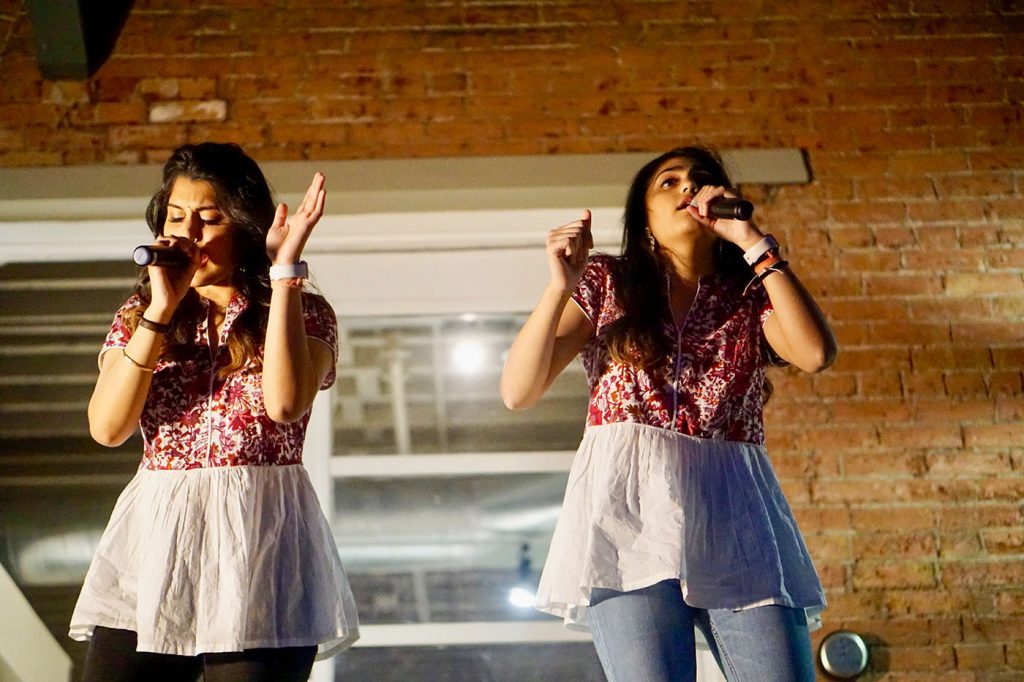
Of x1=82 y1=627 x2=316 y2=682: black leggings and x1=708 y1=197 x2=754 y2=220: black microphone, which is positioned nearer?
x1=82 y1=627 x2=316 y2=682: black leggings

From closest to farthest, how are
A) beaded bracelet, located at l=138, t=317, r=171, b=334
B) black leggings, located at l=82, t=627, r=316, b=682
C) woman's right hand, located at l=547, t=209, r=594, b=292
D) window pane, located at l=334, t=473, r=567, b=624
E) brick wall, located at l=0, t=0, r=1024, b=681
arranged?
black leggings, located at l=82, t=627, r=316, b=682 < beaded bracelet, located at l=138, t=317, r=171, b=334 < woman's right hand, located at l=547, t=209, r=594, b=292 < brick wall, located at l=0, t=0, r=1024, b=681 < window pane, located at l=334, t=473, r=567, b=624

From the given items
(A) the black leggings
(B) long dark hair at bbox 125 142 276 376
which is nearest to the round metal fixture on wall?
(A) the black leggings

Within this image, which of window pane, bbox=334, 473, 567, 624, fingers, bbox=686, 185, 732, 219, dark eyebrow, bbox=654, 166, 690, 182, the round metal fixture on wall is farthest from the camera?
window pane, bbox=334, 473, 567, 624

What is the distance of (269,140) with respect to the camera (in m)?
3.27

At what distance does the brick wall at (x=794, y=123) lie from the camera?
3.01 meters

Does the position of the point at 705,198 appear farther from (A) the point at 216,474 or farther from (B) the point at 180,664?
(B) the point at 180,664

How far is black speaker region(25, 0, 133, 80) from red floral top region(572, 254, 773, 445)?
2.15 m

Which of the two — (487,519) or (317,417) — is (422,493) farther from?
(317,417)

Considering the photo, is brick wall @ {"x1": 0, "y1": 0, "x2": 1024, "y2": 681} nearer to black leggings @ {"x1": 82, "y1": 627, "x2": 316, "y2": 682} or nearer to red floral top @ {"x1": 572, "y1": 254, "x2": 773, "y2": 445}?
red floral top @ {"x1": 572, "y1": 254, "x2": 773, "y2": 445}

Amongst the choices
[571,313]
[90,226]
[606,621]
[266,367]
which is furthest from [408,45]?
[606,621]

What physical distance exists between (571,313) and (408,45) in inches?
67.7

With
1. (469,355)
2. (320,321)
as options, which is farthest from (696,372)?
(469,355)

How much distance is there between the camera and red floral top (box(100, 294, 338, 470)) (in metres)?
1.75

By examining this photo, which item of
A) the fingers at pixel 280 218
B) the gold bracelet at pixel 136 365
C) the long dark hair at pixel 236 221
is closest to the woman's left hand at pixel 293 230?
the fingers at pixel 280 218
